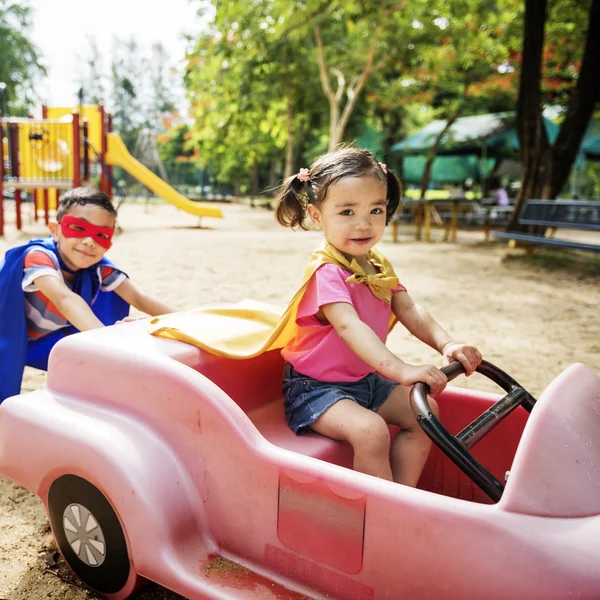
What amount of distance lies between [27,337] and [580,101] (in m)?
7.95

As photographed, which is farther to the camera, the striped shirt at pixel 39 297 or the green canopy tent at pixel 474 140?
the green canopy tent at pixel 474 140

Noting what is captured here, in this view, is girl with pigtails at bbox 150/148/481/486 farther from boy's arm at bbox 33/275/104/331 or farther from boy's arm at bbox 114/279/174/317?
boy's arm at bbox 114/279/174/317

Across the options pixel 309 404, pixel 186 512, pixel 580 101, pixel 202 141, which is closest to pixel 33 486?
pixel 186 512

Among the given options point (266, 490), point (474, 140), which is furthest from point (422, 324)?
point (474, 140)

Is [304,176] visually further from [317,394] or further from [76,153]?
[76,153]

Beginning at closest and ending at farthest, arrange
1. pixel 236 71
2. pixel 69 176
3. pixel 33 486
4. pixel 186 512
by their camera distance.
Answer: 1. pixel 186 512
2. pixel 33 486
3. pixel 69 176
4. pixel 236 71

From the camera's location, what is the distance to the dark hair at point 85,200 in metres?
2.18

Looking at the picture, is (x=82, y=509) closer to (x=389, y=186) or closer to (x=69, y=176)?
(x=389, y=186)

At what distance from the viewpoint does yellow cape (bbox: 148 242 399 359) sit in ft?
5.18

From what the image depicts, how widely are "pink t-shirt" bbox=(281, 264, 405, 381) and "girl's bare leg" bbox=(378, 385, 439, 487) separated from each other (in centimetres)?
11

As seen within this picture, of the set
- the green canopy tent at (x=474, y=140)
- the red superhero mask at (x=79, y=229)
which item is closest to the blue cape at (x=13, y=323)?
the red superhero mask at (x=79, y=229)

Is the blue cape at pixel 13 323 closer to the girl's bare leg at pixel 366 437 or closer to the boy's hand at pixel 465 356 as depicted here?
the girl's bare leg at pixel 366 437

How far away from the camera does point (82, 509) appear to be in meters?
1.46

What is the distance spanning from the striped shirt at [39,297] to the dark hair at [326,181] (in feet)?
2.92
